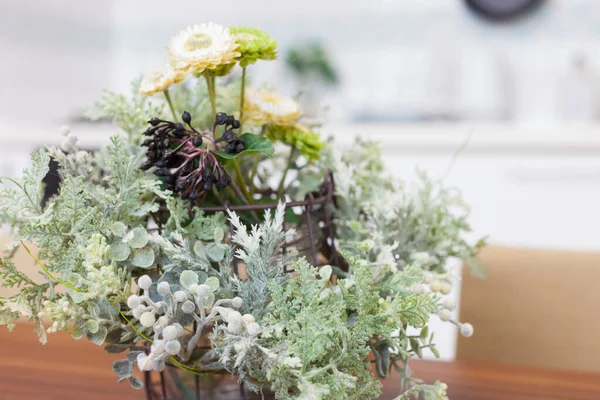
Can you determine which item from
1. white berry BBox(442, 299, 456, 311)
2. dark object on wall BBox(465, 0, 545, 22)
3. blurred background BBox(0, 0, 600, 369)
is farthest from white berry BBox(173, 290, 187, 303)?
dark object on wall BBox(465, 0, 545, 22)

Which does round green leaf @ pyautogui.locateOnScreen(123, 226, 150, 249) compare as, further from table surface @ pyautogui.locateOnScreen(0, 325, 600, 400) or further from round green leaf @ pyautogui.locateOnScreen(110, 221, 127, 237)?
table surface @ pyautogui.locateOnScreen(0, 325, 600, 400)

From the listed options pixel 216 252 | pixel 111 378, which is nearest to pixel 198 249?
pixel 216 252

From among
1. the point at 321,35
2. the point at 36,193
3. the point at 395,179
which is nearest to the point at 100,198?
the point at 36,193

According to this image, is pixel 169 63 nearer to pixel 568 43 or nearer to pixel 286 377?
pixel 286 377

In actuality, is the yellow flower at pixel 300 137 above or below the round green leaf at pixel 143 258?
above

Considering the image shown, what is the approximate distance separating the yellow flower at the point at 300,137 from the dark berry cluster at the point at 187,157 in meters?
0.11

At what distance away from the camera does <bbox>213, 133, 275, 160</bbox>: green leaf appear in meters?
0.48

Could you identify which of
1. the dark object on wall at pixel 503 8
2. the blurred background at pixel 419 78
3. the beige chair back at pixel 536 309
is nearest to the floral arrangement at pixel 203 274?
the beige chair back at pixel 536 309

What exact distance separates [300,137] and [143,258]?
0.20 m

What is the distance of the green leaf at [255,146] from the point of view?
0.48 metres

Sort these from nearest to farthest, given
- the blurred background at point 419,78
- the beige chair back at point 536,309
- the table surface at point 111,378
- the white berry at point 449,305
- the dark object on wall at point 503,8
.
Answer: the white berry at point 449,305, the table surface at point 111,378, the beige chair back at point 536,309, the blurred background at point 419,78, the dark object on wall at point 503,8

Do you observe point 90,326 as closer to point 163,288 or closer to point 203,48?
point 163,288

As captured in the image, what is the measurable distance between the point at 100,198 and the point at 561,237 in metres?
1.71

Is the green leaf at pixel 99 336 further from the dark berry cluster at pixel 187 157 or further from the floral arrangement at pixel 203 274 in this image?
the dark berry cluster at pixel 187 157
